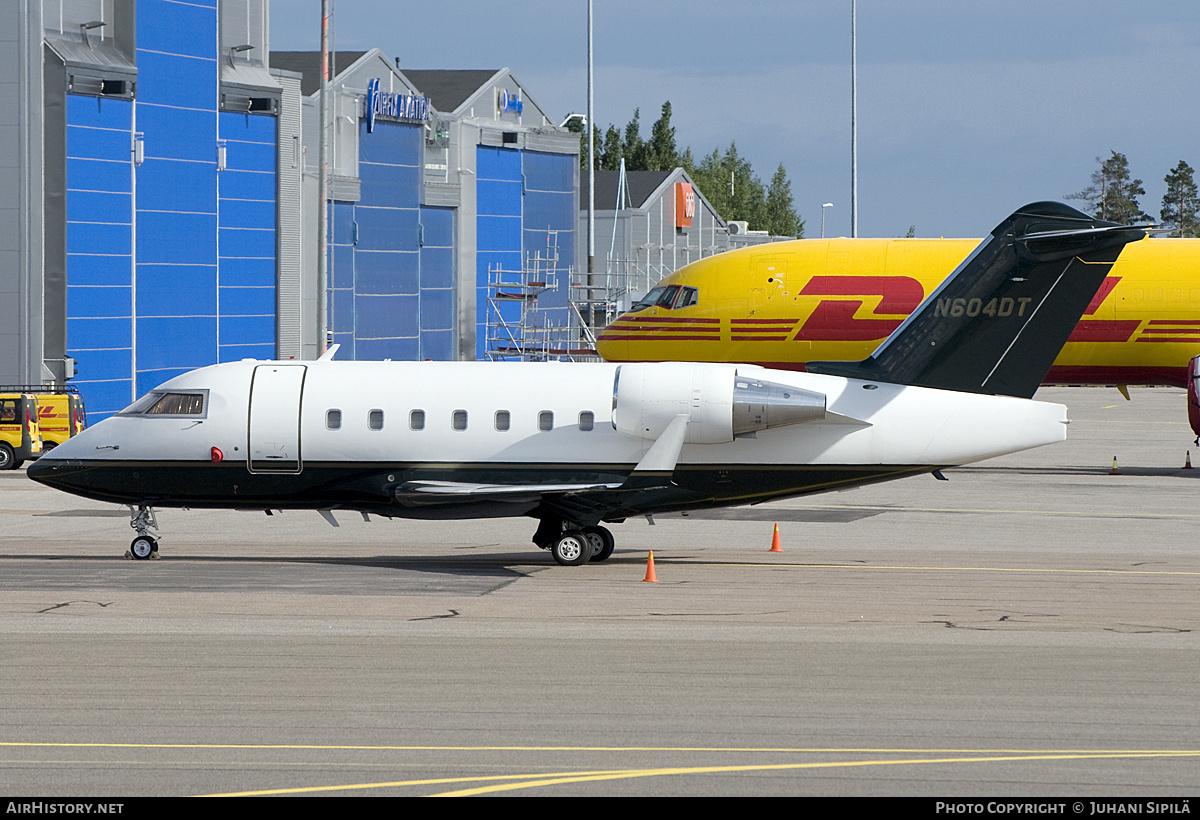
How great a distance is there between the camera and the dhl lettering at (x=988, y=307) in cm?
2316

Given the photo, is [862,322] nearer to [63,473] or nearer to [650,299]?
[650,299]

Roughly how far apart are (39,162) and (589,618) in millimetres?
35880

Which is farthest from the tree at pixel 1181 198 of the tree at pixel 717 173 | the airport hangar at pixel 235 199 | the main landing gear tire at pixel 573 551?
the main landing gear tire at pixel 573 551

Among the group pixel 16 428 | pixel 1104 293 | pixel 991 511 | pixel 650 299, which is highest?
pixel 1104 293

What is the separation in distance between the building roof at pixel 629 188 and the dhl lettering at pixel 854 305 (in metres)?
77.9

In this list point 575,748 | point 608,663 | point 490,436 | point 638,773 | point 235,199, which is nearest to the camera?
point 638,773

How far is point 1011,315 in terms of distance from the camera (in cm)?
2317

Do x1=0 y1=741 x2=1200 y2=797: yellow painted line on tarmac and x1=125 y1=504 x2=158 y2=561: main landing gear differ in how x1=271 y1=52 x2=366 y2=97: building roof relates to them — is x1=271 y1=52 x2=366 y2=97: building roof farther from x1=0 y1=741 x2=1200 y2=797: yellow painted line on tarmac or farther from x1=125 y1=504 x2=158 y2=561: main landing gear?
x1=0 y1=741 x2=1200 y2=797: yellow painted line on tarmac

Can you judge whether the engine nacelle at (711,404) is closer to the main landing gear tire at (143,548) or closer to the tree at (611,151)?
the main landing gear tire at (143,548)

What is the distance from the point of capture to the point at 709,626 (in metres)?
18.1

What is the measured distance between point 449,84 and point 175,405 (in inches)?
2440

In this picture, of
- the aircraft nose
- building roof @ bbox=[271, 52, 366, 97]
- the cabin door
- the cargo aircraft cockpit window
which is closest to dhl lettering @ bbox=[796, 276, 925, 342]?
the cargo aircraft cockpit window

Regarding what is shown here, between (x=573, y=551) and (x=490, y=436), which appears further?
(x=573, y=551)

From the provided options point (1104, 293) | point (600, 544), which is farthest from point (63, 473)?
point (1104, 293)
